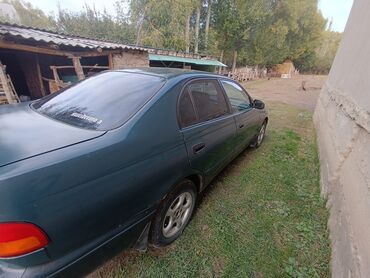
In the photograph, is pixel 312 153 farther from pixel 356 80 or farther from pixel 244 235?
pixel 244 235

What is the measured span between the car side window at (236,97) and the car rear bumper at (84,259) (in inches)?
80.7

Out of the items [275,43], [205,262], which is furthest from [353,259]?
[275,43]

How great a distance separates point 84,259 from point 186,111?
1.40m

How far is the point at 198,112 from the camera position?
7.28 ft

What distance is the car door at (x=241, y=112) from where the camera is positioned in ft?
9.84

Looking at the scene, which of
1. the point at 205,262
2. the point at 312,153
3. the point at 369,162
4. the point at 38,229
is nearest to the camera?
the point at 38,229

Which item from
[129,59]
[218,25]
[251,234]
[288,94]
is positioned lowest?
[288,94]

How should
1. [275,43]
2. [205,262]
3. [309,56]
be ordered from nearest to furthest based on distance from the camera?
1. [205,262]
2. [275,43]
3. [309,56]

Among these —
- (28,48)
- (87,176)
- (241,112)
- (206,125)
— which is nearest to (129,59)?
(28,48)

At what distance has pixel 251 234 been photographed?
88.5 inches

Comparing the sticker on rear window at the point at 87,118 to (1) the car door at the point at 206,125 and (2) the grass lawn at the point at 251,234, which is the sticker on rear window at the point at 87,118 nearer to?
(1) the car door at the point at 206,125

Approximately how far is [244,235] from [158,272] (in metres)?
0.97

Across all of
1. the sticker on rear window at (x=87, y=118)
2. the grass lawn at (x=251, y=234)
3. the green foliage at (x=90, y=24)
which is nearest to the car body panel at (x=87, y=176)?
the sticker on rear window at (x=87, y=118)

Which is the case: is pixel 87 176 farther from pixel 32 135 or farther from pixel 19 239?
pixel 32 135
